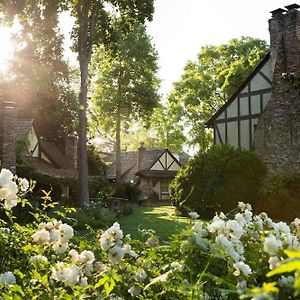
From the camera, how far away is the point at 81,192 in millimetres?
21875

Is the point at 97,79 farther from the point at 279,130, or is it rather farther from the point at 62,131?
the point at 279,130

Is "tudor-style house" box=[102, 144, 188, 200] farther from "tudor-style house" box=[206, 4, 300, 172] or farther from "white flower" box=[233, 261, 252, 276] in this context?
"white flower" box=[233, 261, 252, 276]

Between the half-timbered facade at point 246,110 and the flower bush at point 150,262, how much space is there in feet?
69.6

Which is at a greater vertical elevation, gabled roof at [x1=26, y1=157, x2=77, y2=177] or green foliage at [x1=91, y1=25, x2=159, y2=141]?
green foliage at [x1=91, y1=25, x2=159, y2=141]

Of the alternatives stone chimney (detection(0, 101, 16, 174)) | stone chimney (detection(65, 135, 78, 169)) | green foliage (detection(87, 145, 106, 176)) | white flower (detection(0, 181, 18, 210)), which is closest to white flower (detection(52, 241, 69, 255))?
white flower (detection(0, 181, 18, 210))

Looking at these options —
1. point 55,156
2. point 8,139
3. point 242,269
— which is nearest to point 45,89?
point 55,156

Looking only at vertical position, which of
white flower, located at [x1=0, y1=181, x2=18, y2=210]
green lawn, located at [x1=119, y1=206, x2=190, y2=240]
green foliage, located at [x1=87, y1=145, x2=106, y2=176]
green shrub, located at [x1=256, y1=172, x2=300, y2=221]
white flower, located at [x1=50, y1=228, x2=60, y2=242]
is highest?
green foliage, located at [x1=87, y1=145, x2=106, y2=176]

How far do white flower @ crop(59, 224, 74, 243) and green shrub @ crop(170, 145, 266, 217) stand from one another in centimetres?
1813

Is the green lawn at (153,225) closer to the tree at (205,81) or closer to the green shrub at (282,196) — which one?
the green shrub at (282,196)

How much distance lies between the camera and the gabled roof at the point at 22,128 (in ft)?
92.7

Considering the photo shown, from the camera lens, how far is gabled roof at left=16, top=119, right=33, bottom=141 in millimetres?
28250

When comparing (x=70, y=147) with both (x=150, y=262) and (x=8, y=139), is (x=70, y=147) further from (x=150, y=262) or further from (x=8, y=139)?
(x=150, y=262)

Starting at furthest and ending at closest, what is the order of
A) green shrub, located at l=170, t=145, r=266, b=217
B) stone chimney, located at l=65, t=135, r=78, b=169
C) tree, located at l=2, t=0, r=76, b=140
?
tree, located at l=2, t=0, r=76, b=140 < stone chimney, located at l=65, t=135, r=78, b=169 < green shrub, located at l=170, t=145, r=266, b=217

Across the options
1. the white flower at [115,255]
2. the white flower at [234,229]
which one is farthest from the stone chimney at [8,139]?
the white flower at [234,229]
